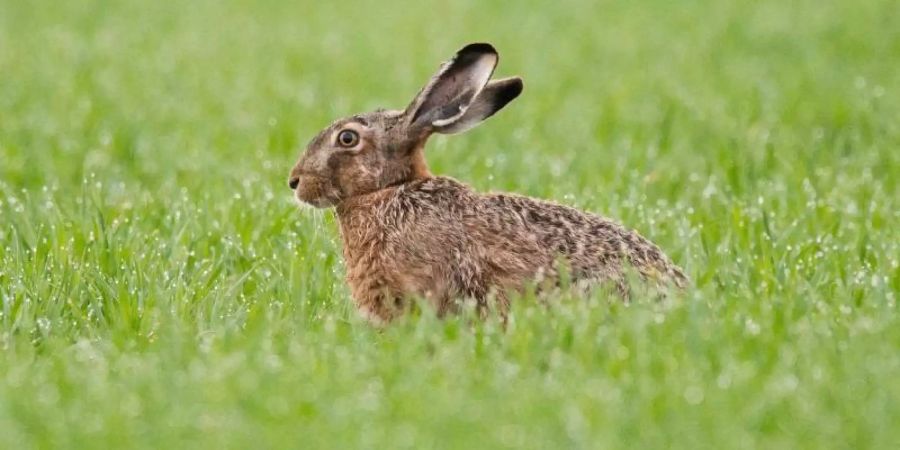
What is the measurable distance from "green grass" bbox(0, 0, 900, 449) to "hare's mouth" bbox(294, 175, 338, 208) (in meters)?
0.31

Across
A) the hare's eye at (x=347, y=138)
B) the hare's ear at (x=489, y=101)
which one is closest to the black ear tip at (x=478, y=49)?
the hare's ear at (x=489, y=101)

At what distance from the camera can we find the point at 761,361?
17.0 ft

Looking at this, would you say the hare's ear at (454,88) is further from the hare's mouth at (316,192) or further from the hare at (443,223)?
the hare's mouth at (316,192)

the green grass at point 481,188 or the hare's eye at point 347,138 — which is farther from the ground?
the hare's eye at point 347,138

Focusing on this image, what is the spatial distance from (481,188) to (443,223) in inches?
105

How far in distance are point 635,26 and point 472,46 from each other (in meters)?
9.79

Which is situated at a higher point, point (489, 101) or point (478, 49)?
point (478, 49)

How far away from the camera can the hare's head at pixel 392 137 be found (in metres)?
6.30

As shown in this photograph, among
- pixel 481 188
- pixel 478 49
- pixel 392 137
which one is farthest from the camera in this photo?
pixel 481 188

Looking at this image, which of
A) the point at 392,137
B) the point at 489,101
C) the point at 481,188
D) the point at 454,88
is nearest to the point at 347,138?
the point at 392,137

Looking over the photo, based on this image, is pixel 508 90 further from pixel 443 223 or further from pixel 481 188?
pixel 481 188

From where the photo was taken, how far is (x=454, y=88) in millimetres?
6309

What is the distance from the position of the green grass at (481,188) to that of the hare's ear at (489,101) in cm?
79

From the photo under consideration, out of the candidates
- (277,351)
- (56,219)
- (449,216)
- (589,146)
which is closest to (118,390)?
(277,351)
